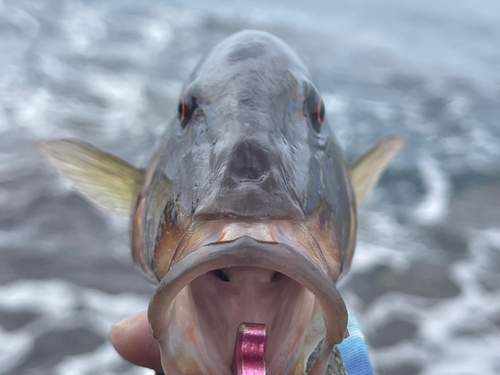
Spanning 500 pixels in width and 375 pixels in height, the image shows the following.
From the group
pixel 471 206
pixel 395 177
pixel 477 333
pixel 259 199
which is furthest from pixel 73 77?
pixel 259 199

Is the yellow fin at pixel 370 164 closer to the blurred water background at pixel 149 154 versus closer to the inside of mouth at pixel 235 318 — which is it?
the blurred water background at pixel 149 154

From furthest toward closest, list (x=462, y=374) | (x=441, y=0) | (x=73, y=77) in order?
(x=441, y=0) < (x=73, y=77) < (x=462, y=374)

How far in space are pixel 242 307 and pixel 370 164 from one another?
5.11 feet

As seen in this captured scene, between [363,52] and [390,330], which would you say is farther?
[363,52]

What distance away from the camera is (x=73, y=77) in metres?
10.7

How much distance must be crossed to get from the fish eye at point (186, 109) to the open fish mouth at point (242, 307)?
2.11ft

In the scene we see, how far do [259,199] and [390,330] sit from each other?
4.42 m

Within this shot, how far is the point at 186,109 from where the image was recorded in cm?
159

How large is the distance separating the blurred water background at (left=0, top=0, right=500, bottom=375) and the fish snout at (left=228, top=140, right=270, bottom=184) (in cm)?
162

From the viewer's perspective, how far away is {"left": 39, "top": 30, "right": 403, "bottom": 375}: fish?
920 mm

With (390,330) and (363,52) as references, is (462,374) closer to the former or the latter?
(390,330)

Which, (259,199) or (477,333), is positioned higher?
(259,199)

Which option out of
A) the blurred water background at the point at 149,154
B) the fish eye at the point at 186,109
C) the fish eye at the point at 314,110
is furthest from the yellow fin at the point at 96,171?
the fish eye at the point at 314,110

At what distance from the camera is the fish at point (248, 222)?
92 cm
